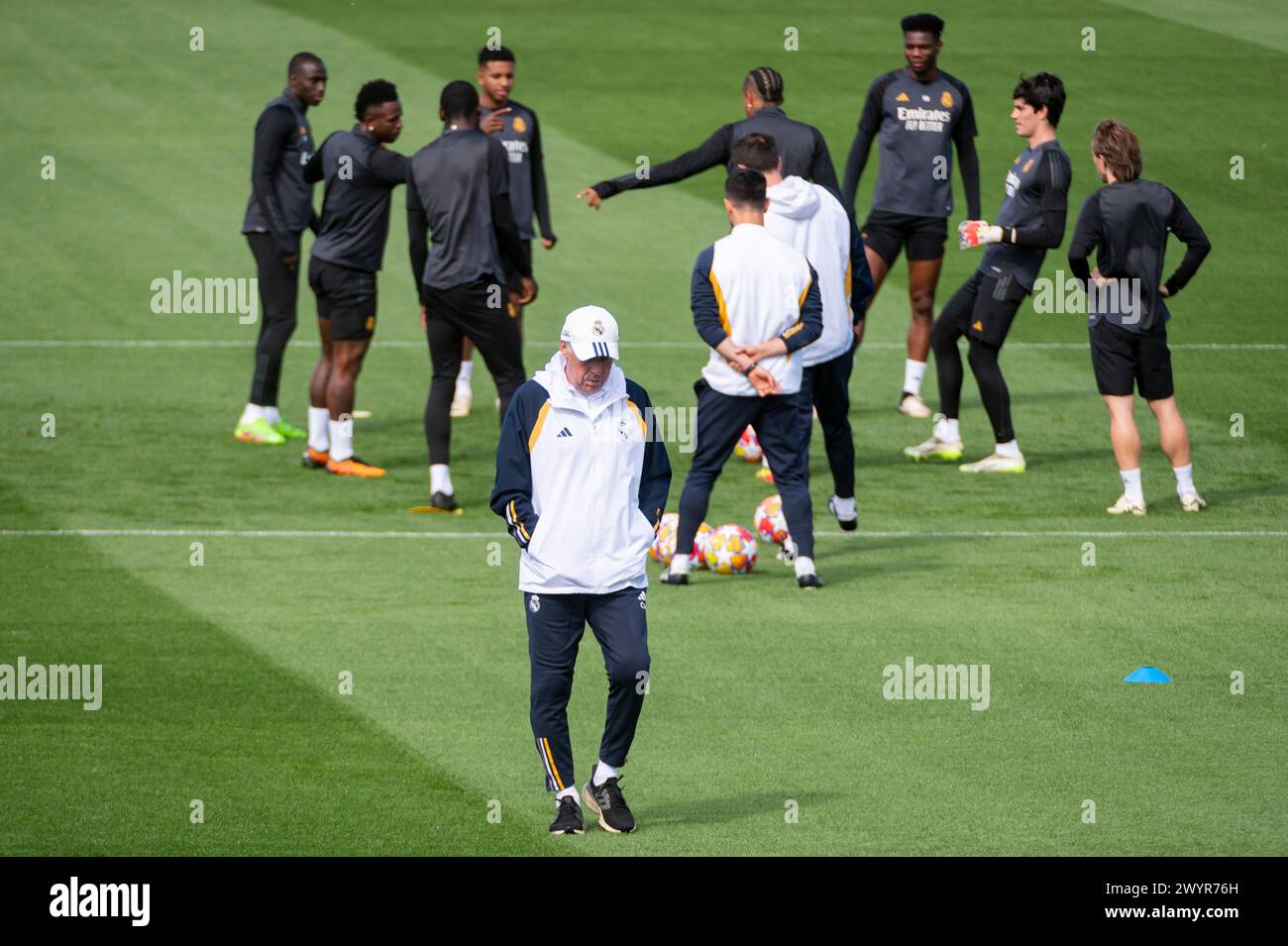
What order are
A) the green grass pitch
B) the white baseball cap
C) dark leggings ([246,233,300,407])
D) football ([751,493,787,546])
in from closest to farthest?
the white baseball cap < the green grass pitch < football ([751,493,787,546]) < dark leggings ([246,233,300,407])

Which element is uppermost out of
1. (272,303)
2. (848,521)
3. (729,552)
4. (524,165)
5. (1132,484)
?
(524,165)

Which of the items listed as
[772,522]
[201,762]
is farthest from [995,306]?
[201,762]

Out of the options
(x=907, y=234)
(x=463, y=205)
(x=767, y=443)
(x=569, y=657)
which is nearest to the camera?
(x=569, y=657)

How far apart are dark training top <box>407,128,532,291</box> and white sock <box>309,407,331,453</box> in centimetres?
197

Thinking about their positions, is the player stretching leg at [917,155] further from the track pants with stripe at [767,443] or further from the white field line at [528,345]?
the track pants with stripe at [767,443]

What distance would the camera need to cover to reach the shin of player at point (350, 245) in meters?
15.1

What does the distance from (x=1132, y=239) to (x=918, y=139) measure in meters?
3.39

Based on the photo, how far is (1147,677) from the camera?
1049cm

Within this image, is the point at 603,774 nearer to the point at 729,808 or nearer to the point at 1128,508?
the point at 729,808

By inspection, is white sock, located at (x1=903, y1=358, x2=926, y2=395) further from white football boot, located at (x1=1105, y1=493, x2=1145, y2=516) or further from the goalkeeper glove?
white football boot, located at (x1=1105, y1=493, x2=1145, y2=516)

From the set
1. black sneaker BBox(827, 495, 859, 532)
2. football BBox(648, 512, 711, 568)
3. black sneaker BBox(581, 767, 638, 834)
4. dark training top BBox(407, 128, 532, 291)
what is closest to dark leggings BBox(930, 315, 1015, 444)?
black sneaker BBox(827, 495, 859, 532)

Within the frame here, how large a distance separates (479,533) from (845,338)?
2.86 metres

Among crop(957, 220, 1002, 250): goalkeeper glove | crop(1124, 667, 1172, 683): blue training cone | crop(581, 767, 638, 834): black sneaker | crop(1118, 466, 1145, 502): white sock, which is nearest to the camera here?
crop(581, 767, 638, 834): black sneaker

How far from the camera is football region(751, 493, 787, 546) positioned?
13.5 meters
